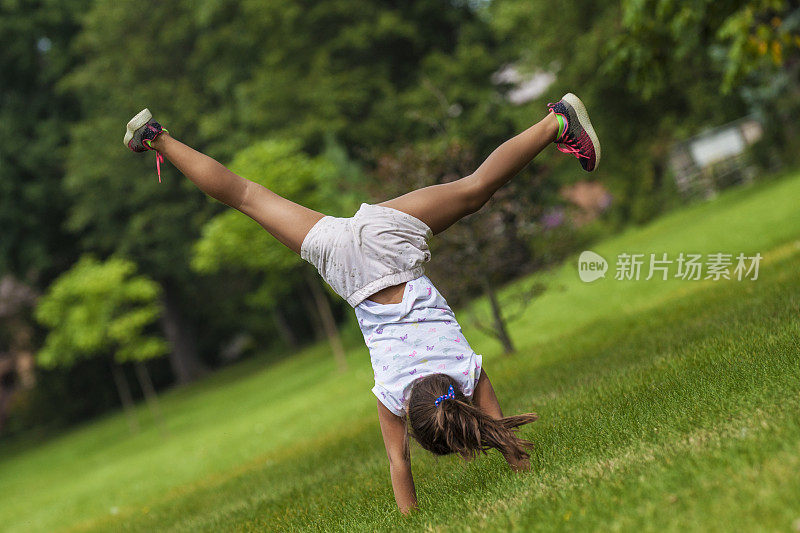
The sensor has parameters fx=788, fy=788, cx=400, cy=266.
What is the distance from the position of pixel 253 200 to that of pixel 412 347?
1.32 m

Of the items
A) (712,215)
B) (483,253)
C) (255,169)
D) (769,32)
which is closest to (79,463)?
(255,169)

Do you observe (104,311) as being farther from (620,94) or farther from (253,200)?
(620,94)

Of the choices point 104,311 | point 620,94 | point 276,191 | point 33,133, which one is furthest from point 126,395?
point 620,94

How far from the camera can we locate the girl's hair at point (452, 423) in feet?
13.0

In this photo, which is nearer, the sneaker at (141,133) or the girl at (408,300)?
the girl at (408,300)

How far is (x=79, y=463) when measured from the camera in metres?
22.5

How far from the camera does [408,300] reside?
165 inches

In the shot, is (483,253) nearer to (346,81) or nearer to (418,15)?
(346,81)

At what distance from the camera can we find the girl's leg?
4484mm

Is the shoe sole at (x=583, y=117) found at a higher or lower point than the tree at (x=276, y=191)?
lower

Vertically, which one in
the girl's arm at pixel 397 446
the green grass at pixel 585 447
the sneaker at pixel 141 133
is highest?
the sneaker at pixel 141 133

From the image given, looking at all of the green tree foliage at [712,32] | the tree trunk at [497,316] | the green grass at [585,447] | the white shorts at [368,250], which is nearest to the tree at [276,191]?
the green grass at [585,447]

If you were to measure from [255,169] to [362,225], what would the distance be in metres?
17.1

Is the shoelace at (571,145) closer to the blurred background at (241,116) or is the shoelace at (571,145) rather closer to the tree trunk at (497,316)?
the tree trunk at (497,316)
